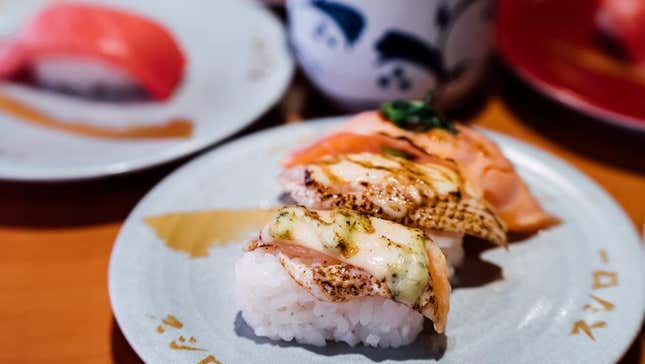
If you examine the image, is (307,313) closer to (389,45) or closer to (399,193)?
(399,193)

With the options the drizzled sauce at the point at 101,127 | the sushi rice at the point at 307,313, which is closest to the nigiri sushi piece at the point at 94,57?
the drizzled sauce at the point at 101,127

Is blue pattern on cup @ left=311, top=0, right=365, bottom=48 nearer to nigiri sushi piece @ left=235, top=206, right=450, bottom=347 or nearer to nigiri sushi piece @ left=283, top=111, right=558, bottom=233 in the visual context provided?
nigiri sushi piece @ left=283, top=111, right=558, bottom=233

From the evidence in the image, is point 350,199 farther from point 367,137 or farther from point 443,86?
point 443,86

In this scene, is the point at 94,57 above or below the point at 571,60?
below

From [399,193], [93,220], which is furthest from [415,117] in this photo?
[93,220]

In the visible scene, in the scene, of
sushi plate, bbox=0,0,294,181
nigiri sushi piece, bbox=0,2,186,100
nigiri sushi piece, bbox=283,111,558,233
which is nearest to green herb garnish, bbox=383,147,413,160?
nigiri sushi piece, bbox=283,111,558,233

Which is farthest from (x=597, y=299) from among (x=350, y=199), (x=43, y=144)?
(x=43, y=144)
